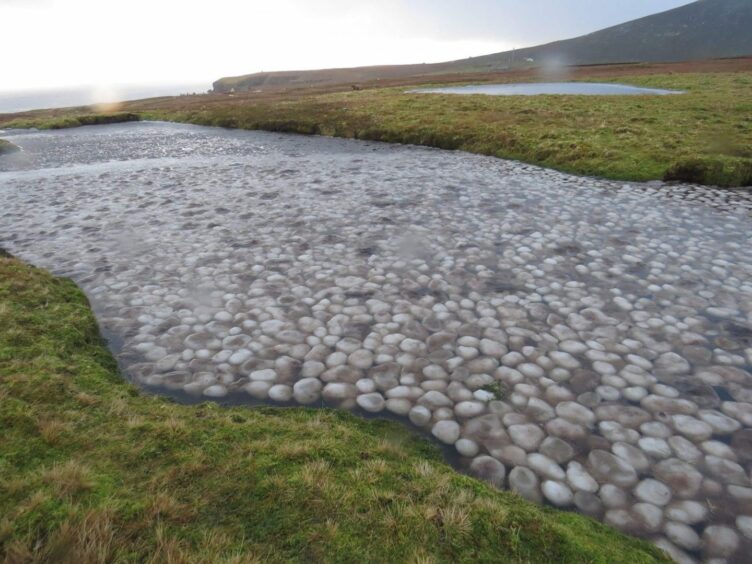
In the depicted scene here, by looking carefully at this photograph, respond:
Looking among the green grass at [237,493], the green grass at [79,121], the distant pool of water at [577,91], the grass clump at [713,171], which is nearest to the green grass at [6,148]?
the green grass at [79,121]

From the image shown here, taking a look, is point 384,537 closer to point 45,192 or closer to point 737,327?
point 737,327

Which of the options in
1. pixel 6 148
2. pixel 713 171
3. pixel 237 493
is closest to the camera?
pixel 237 493

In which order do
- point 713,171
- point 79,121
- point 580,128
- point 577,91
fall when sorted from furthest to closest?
point 577,91 → point 79,121 → point 580,128 → point 713,171

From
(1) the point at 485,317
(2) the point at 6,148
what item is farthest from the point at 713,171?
(2) the point at 6,148

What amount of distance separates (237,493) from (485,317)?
4215 millimetres

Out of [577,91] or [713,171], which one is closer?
[713,171]

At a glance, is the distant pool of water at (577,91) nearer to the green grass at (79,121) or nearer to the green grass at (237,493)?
the green grass at (79,121)

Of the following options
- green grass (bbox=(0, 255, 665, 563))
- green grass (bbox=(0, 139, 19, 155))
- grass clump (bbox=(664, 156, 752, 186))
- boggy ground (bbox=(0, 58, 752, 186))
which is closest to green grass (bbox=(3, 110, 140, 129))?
boggy ground (bbox=(0, 58, 752, 186))

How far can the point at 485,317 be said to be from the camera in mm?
6527

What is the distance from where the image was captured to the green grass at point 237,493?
8.93 ft

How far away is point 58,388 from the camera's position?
4.55m

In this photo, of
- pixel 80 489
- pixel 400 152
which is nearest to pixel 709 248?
pixel 80 489

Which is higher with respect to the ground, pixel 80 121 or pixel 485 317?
→ pixel 485 317

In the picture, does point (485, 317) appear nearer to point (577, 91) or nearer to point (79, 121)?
point (577, 91)
